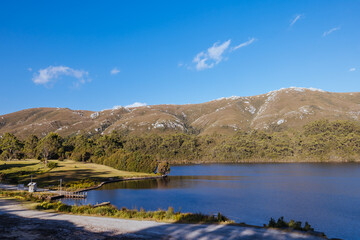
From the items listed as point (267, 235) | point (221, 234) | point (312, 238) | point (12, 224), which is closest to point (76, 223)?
point (12, 224)

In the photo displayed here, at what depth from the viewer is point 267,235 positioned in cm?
1927

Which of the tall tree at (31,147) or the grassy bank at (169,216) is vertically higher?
the tall tree at (31,147)

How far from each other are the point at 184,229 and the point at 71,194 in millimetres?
47220

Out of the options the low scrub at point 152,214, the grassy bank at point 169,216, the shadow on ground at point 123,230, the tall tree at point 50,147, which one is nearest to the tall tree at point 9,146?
the tall tree at point 50,147

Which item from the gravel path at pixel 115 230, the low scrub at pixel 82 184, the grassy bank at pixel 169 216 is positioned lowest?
the low scrub at pixel 82 184

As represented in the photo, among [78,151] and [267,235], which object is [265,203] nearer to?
[267,235]

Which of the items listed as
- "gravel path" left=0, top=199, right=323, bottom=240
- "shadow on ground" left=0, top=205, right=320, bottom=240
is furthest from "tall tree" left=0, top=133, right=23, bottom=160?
"shadow on ground" left=0, top=205, right=320, bottom=240

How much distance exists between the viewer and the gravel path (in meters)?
19.0

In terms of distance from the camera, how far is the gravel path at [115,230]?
19.0 m

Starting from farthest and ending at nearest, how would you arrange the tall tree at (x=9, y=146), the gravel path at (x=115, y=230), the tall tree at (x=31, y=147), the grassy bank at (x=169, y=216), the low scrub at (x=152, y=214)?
the tall tree at (x=31, y=147) < the tall tree at (x=9, y=146) < the low scrub at (x=152, y=214) < the grassy bank at (x=169, y=216) < the gravel path at (x=115, y=230)

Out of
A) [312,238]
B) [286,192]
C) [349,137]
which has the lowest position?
[286,192]

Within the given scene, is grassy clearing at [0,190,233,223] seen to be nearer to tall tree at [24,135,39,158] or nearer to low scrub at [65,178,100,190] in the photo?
low scrub at [65,178,100,190]

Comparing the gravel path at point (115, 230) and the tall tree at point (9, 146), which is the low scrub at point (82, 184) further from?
the tall tree at point (9, 146)

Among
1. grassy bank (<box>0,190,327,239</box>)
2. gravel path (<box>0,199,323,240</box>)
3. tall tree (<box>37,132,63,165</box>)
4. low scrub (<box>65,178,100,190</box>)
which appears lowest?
low scrub (<box>65,178,100,190</box>)
